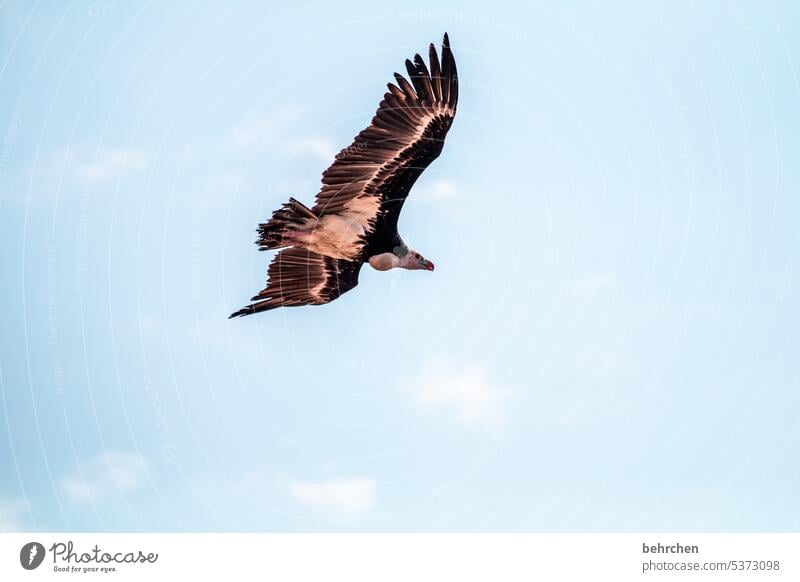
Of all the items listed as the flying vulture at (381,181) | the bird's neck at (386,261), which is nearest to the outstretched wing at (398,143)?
the flying vulture at (381,181)

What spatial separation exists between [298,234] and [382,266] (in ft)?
7.86

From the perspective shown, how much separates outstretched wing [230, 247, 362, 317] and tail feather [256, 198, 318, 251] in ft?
7.96

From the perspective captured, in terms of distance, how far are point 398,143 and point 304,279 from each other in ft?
15.4

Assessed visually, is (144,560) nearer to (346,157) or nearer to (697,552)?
(346,157)

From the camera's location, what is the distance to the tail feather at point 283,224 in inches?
1091

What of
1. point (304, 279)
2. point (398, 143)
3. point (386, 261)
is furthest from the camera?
point (304, 279)

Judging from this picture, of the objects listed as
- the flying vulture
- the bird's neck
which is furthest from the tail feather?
the bird's neck

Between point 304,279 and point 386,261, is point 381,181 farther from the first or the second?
point 304,279

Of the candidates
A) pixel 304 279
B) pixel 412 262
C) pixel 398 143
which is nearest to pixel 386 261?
pixel 412 262

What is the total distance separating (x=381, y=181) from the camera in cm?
2819

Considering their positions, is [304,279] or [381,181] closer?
[381,181]

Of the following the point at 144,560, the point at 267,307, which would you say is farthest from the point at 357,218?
the point at 144,560

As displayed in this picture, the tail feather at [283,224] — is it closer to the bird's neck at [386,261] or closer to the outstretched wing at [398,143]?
the outstretched wing at [398,143]

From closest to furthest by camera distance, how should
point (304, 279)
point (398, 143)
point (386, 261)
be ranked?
point (398, 143), point (386, 261), point (304, 279)
